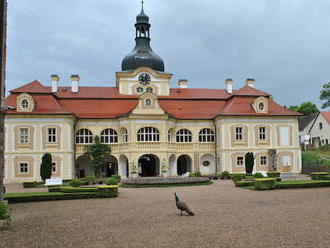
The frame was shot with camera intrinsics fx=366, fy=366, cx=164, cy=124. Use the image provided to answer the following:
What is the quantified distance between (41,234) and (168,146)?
89.0 feet

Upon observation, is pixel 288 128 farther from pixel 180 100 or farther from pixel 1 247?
pixel 1 247

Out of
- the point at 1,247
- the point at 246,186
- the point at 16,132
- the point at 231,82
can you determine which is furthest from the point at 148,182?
the point at 231,82

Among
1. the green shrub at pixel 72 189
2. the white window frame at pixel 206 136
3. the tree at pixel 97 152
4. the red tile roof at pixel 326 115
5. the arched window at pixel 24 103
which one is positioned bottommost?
the green shrub at pixel 72 189

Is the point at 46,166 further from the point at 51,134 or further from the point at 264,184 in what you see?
the point at 264,184

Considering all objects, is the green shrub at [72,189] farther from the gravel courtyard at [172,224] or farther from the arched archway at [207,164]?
the arched archway at [207,164]

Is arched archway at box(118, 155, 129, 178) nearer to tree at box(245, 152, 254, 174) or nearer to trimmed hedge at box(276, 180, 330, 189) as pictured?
tree at box(245, 152, 254, 174)

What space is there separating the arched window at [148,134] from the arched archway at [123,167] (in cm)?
295

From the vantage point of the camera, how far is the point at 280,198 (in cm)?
1870

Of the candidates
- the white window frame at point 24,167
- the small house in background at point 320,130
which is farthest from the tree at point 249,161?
the small house in background at point 320,130

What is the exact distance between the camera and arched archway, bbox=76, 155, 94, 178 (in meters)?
39.2

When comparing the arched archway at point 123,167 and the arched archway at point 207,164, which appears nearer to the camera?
the arched archway at point 123,167

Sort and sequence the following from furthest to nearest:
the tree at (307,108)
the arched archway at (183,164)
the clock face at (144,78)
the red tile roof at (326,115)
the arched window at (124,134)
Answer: the tree at (307,108), the red tile roof at (326,115), the clock face at (144,78), the arched archway at (183,164), the arched window at (124,134)

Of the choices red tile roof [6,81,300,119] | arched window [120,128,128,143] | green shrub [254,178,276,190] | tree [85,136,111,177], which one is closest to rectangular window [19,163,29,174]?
red tile roof [6,81,300,119]

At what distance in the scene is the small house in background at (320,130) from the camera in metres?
62.3
